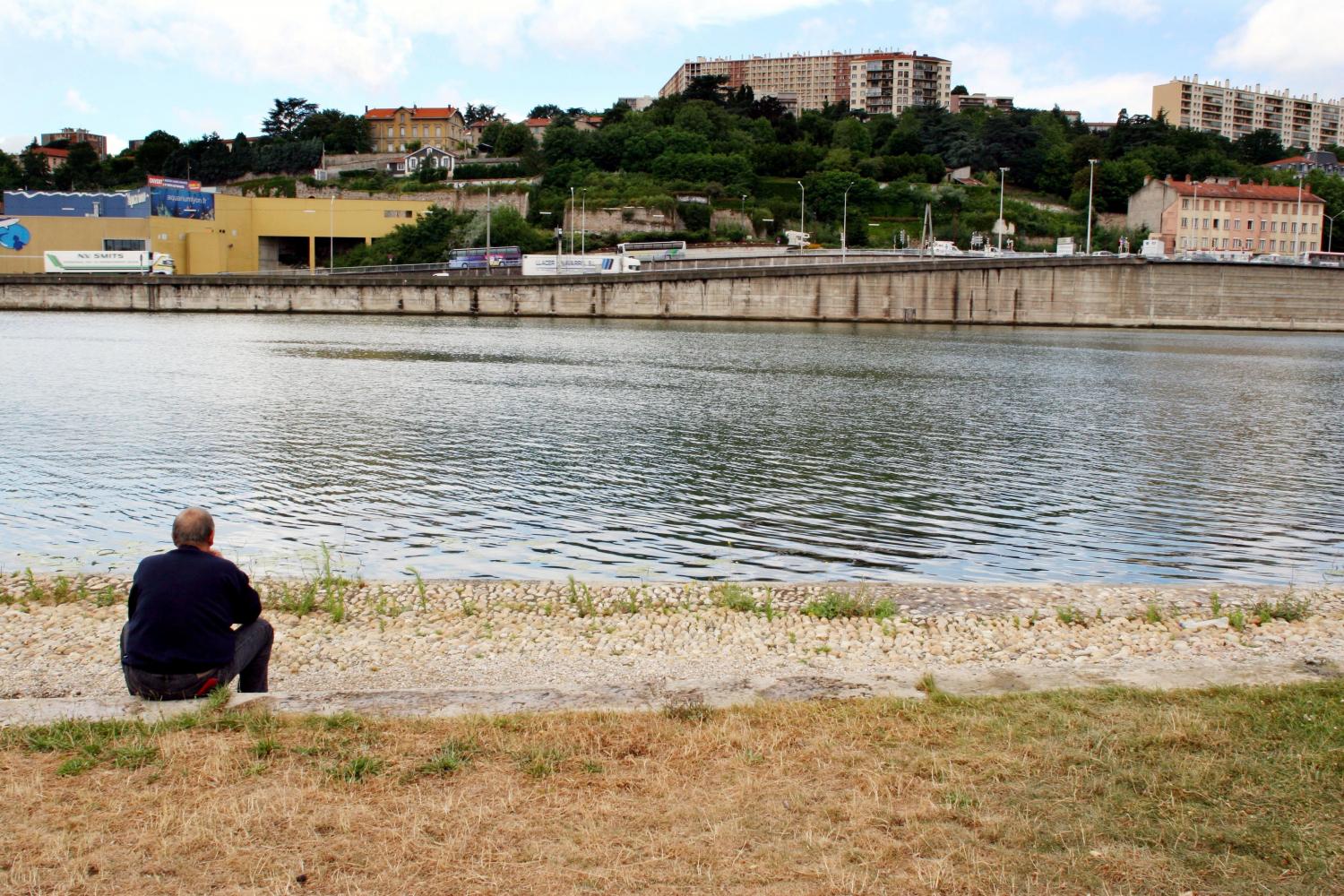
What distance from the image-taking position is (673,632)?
1041 centimetres

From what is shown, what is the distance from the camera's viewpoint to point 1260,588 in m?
13.1

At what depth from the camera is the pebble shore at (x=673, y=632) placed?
8930 millimetres

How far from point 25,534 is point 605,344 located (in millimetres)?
46664

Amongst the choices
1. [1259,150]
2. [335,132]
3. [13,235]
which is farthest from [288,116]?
[1259,150]

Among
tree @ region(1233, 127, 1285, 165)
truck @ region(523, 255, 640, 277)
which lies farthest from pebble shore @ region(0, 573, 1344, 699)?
tree @ region(1233, 127, 1285, 165)

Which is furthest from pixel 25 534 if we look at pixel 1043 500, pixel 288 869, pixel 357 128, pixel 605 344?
pixel 357 128

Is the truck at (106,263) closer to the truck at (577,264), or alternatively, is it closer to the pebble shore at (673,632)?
the truck at (577,264)

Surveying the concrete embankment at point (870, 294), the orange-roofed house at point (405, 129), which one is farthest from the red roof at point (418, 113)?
the concrete embankment at point (870, 294)

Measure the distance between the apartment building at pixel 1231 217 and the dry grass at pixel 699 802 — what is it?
12894cm

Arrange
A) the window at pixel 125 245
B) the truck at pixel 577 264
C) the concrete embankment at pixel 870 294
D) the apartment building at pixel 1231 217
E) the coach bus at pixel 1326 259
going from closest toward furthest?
the concrete embankment at pixel 870 294, the coach bus at pixel 1326 259, the truck at pixel 577 264, the window at pixel 125 245, the apartment building at pixel 1231 217

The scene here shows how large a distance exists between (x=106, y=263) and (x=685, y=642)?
110035 millimetres

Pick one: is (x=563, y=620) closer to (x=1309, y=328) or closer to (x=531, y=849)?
(x=531, y=849)

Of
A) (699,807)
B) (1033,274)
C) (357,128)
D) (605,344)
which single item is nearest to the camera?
(699,807)

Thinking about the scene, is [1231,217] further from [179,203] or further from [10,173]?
[10,173]
